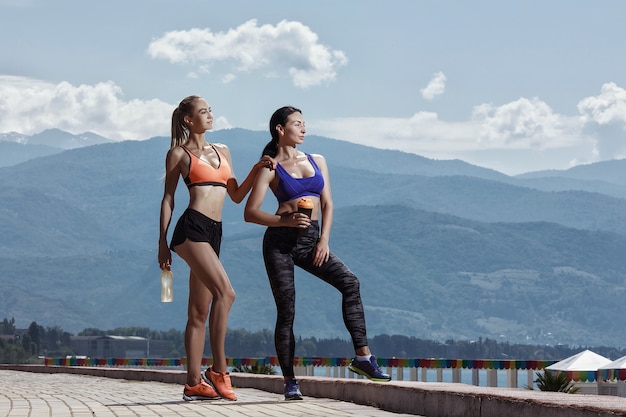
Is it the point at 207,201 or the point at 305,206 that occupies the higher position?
the point at 207,201

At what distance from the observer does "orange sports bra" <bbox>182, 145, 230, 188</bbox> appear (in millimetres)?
11305

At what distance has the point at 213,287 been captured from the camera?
11.1 m

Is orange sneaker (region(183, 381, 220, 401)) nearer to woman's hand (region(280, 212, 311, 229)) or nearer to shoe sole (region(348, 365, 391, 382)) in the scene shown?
shoe sole (region(348, 365, 391, 382))

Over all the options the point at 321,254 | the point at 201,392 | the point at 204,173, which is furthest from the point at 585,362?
the point at 321,254

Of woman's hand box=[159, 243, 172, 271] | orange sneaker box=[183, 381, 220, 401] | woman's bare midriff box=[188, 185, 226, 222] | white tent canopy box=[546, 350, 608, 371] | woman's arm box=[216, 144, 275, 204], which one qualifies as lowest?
orange sneaker box=[183, 381, 220, 401]

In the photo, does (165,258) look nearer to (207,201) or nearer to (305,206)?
(207,201)

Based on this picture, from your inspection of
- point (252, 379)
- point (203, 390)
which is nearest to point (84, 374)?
point (252, 379)

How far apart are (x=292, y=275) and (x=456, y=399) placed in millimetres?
2272

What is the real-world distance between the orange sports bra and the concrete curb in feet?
6.68

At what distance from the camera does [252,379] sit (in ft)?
50.2

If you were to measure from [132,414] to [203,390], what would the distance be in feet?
4.23

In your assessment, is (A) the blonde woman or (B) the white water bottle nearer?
(B) the white water bottle

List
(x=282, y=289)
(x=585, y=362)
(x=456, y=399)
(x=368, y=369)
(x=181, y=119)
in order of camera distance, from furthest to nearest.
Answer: (x=585, y=362) → (x=181, y=119) → (x=282, y=289) → (x=368, y=369) → (x=456, y=399)

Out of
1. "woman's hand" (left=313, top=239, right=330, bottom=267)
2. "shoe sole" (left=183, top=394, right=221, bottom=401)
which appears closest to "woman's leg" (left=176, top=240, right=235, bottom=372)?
"shoe sole" (left=183, top=394, right=221, bottom=401)
